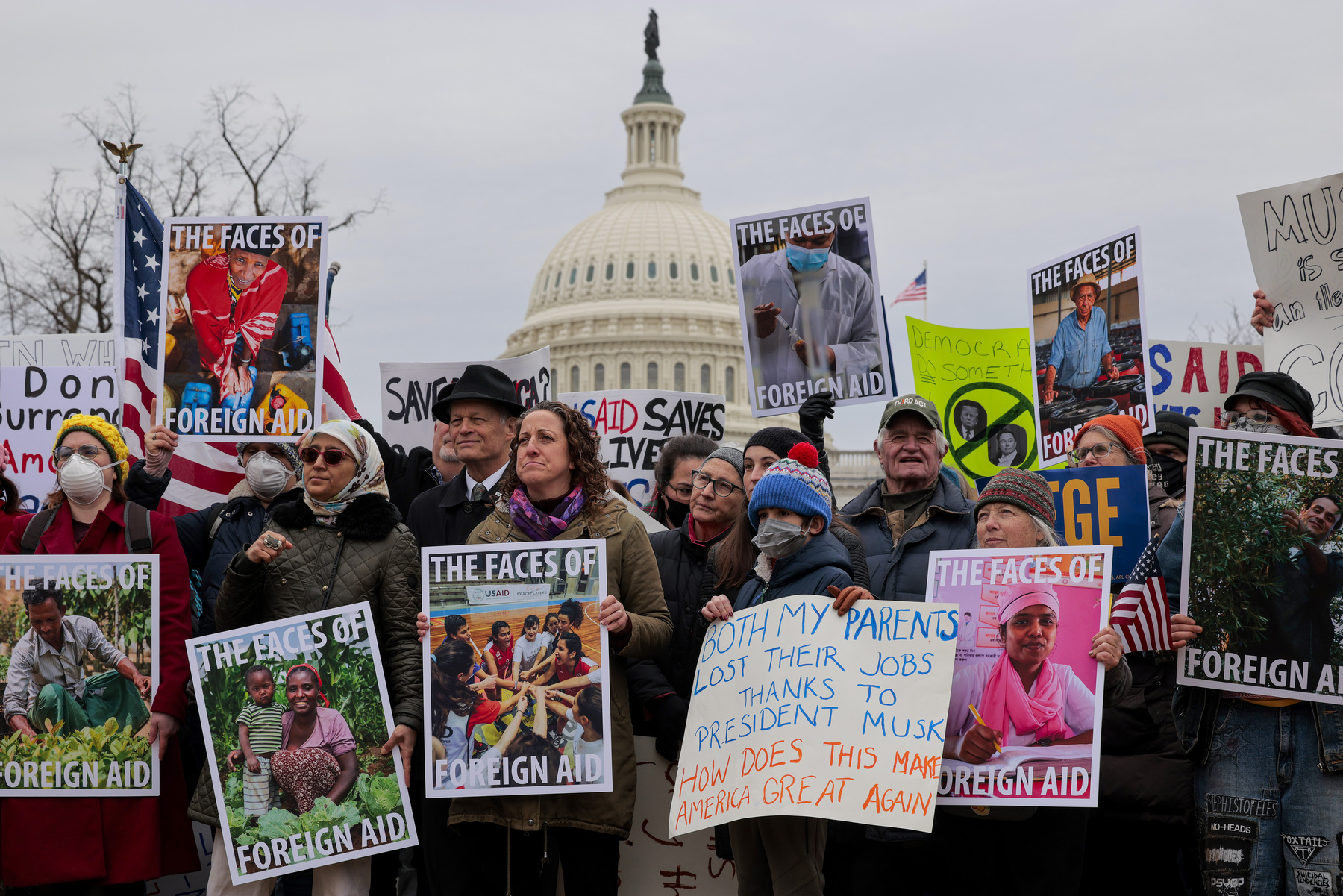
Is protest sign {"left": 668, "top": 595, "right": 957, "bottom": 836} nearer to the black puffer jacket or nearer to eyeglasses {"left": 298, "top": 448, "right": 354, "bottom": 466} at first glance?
the black puffer jacket

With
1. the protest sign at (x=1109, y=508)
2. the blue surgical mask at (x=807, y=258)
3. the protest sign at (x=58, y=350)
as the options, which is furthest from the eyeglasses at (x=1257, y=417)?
the protest sign at (x=58, y=350)

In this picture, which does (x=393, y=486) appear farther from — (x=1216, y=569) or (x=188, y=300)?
(x=1216, y=569)

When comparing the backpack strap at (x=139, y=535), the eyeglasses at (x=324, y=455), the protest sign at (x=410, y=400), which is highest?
the protest sign at (x=410, y=400)

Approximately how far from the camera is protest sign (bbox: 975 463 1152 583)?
211 inches

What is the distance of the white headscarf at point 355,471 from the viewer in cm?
488

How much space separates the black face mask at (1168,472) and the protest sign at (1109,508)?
39 centimetres

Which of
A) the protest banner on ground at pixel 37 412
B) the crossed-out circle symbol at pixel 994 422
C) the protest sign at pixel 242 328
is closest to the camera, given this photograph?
the protest sign at pixel 242 328

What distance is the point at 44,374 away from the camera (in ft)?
25.5

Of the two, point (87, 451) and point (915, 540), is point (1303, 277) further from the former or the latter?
point (87, 451)

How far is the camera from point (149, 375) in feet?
26.0

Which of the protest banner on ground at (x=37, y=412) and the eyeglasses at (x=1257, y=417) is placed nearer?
the eyeglasses at (x=1257, y=417)

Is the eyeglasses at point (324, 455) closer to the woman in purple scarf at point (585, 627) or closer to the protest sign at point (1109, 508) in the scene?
the woman in purple scarf at point (585, 627)

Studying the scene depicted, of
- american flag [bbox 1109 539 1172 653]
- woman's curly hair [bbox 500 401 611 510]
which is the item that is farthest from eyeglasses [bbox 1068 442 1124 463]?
woman's curly hair [bbox 500 401 611 510]

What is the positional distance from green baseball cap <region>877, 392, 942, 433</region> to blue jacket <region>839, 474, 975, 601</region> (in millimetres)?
216
